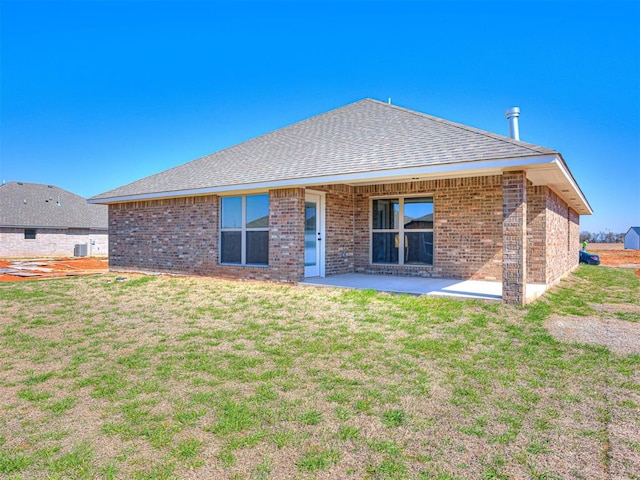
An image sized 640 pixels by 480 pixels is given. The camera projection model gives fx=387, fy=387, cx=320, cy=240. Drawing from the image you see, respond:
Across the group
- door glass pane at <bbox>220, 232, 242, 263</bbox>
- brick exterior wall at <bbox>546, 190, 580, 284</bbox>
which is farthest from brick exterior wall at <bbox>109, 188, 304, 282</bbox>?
brick exterior wall at <bbox>546, 190, 580, 284</bbox>

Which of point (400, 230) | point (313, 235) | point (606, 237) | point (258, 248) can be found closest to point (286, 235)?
point (313, 235)

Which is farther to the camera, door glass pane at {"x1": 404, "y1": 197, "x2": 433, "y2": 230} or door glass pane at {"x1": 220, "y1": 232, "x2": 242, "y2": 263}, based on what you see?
door glass pane at {"x1": 220, "y1": 232, "x2": 242, "y2": 263}

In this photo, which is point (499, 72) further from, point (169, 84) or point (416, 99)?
point (169, 84)

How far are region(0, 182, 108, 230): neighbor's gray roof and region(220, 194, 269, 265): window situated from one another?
75.3ft

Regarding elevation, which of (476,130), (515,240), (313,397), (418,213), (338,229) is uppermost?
(476,130)

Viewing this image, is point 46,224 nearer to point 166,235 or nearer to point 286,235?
point 166,235

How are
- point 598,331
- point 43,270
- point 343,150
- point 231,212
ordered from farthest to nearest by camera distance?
1. point 43,270
2. point 231,212
3. point 343,150
4. point 598,331

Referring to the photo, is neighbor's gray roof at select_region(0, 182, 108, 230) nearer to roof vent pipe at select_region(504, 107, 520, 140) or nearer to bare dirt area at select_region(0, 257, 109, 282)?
bare dirt area at select_region(0, 257, 109, 282)

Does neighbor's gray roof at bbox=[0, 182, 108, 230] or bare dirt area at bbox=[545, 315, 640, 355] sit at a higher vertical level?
neighbor's gray roof at bbox=[0, 182, 108, 230]

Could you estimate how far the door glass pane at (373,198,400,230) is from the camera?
1136 centimetres

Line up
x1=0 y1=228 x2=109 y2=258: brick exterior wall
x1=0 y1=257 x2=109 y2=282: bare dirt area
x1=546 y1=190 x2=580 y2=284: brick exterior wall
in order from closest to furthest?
1. x1=546 y1=190 x2=580 y2=284: brick exterior wall
2. x1=0 y1=257 x2=109 y2=282: bare dirt area
3. x1=0 y1=228 x2=109 y2=258: brick exterior wall

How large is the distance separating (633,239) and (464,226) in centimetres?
5420

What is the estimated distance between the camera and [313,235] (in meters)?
10.7

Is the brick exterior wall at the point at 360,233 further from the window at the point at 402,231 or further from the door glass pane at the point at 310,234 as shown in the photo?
the door glass pane at the point at 310,234
